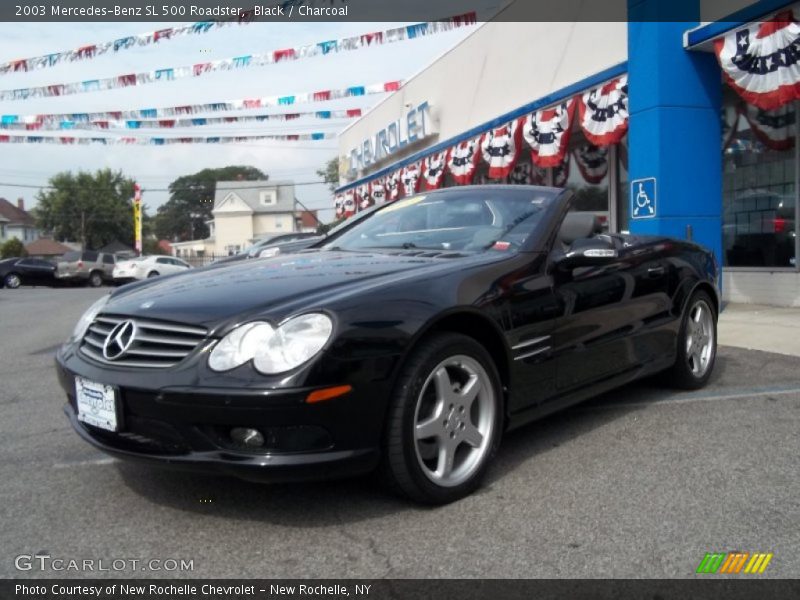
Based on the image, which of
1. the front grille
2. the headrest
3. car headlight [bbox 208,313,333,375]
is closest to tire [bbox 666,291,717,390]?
the headrest

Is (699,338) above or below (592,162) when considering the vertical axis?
below

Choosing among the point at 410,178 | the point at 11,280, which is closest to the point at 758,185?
the point at 410,178

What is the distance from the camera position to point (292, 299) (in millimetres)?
2832

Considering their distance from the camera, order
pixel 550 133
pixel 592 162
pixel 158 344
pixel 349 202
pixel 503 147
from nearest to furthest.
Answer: pixel 158 344
pixel 550 133
pixel 592 162
pixel 503 147
pixel 349 202

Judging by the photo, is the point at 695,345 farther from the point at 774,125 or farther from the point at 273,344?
the point at 774,125

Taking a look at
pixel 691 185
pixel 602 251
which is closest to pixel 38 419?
pixel 602 251

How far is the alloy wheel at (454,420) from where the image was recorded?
2965 millimetres

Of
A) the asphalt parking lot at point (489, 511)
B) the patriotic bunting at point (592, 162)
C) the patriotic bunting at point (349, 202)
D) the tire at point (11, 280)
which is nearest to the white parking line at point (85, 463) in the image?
the asphalt parking lot at point (489, 511)

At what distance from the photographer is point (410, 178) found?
61.9 feet

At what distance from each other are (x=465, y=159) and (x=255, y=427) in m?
13.1

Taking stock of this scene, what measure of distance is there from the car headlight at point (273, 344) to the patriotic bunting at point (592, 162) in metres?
10.8

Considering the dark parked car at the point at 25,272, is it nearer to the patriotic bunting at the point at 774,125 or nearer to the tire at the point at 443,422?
the patriotic bunting at the point at 774,125

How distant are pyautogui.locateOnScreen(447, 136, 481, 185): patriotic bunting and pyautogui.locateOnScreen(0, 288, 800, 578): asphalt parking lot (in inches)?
435

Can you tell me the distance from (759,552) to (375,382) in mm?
1498
